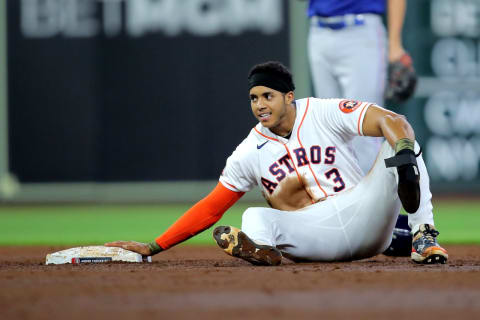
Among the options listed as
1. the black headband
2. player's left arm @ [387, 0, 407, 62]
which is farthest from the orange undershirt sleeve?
player's left arm @ [387, 0, 407, 62]

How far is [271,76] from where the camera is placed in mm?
4441

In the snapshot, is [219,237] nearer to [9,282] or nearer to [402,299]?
[9,282]

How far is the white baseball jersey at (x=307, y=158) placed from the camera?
443 centimetres

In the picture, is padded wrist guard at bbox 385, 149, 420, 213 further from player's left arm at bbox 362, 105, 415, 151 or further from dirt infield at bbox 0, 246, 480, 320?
dirt infield at bbox 0, 246, 480, 320

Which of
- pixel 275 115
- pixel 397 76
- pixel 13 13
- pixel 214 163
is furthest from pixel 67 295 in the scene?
pixel 13 13

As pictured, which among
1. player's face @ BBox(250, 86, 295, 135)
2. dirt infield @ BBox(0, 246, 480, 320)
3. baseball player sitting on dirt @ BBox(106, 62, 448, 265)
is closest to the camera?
dirt infield @ BBox(0, 246, 480, 320)

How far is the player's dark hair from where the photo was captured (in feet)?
14.5

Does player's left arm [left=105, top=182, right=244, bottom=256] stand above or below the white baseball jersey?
below

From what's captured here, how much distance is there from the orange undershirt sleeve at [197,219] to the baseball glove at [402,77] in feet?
5.19

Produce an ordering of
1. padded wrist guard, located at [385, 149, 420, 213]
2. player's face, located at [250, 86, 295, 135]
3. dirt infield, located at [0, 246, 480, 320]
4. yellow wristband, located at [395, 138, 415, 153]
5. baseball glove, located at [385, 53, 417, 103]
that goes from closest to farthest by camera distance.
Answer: dirt infield, located at [0, 246, 480, 320] < padded wrist guard, located at [385, 149, 420, 213] < yellow wristband, located at [395, 138, 415, 153] < player's face, located at [250, 86, 295, 135] < baseball glove, located at [385, 53, 417, 103]

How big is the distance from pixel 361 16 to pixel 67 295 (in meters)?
3.12

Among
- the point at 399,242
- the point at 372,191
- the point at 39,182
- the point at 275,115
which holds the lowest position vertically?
the point at 39,182

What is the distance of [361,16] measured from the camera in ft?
18.9

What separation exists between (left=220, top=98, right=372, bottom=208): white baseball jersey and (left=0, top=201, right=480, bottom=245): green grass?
1.98 metres
